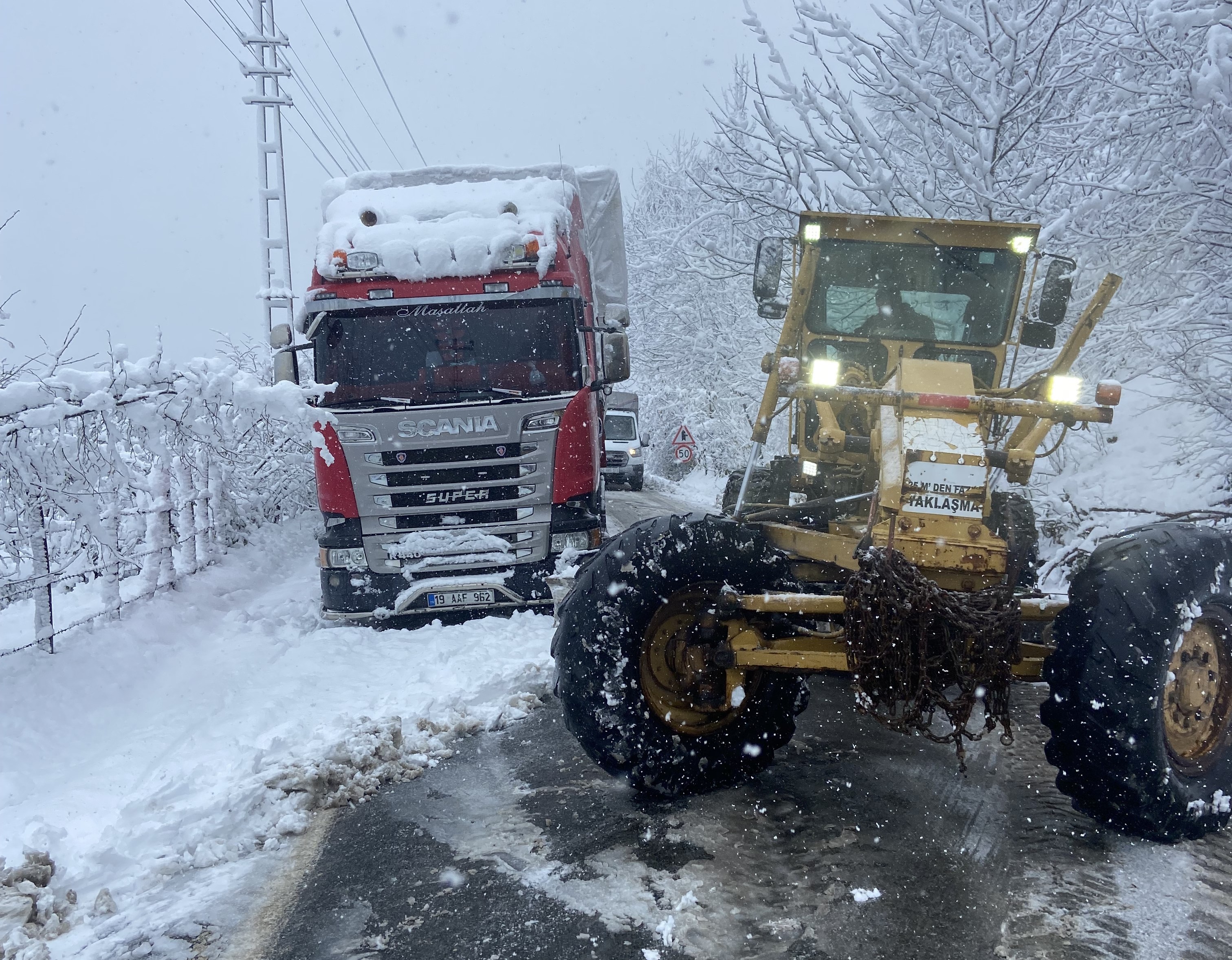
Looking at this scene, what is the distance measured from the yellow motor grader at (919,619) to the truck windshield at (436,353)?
303cm

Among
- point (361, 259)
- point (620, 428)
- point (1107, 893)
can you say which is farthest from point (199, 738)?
point (620, 428)

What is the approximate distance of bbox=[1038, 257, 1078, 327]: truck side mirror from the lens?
16.6 ft

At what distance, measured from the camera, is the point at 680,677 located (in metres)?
3.86

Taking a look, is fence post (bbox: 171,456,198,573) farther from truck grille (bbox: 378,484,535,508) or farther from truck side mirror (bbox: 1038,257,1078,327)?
truck side mirror (bbox: 1038,257,1078,327)

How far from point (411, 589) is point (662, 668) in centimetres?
390

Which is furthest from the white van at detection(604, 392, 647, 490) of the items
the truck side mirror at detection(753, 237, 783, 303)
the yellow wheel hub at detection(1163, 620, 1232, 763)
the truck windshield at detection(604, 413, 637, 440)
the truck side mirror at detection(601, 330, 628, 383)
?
the yellow wheel hub at detection(1163, 620, 1232, 763)

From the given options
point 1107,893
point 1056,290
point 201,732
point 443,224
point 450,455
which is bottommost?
point 201,732

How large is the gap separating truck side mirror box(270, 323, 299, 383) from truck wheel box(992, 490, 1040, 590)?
5625mm

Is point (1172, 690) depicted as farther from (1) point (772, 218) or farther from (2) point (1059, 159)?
(1) point (772, 218)

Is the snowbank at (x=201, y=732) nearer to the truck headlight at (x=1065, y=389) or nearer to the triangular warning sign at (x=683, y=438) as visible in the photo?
the truck headlight at (x=1065, y=389)

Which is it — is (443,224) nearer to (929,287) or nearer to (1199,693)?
(929,287)

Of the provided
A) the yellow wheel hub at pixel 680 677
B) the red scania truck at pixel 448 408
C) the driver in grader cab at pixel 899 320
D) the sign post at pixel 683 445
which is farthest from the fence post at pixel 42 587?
the sign post at pixel 683 445

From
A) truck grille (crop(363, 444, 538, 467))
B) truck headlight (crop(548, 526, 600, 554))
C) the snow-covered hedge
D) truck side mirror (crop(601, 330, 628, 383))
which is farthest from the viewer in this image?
truck side mirror (crop(601, 330, 628, 383))

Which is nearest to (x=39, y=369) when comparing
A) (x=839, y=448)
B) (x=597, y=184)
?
(x=839, y=448)
